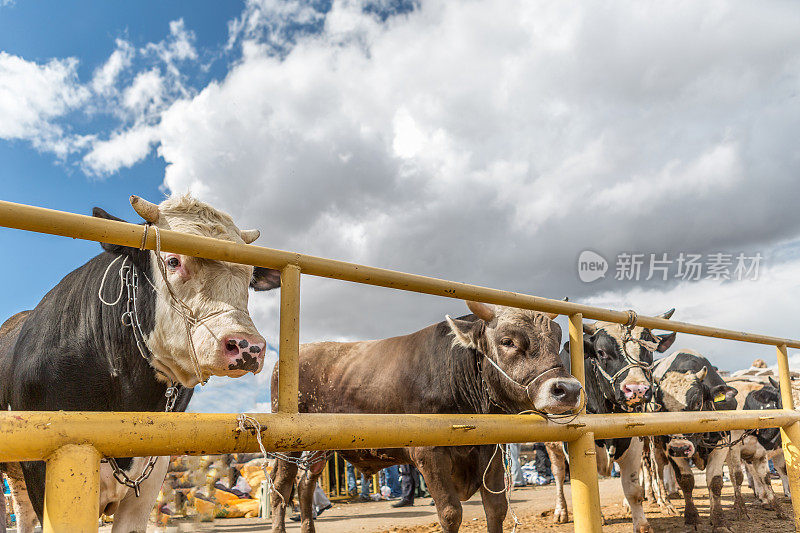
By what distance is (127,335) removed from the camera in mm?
2484

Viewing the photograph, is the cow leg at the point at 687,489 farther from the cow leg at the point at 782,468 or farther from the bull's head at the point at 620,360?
the cow leg at the point at 782,468

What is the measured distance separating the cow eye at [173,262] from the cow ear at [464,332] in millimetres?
2120

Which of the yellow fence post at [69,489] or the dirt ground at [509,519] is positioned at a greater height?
A: the yellow fence post at [69,489]

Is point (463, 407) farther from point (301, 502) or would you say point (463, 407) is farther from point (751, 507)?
point (751, 507)

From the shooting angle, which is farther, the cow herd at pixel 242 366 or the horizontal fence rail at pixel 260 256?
the cow herd at pixel 242 366

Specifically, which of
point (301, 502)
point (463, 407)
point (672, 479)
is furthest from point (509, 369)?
point (672, 479)

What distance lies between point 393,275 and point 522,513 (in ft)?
24.9

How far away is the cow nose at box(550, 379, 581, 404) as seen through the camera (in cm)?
266

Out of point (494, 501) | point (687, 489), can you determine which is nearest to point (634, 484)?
point (687, 489)

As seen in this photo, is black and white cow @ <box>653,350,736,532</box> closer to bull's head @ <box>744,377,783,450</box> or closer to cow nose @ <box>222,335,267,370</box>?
bull's head @ <box>744,377,783,450</box>

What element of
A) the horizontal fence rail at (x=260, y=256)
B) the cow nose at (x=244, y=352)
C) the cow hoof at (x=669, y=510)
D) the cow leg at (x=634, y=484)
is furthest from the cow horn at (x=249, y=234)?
the cow hoof at (x=669, y=510)

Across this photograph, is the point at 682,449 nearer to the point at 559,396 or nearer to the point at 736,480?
the point at 736,480

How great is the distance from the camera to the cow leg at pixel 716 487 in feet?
20.5

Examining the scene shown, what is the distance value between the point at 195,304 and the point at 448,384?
2.52 meters
